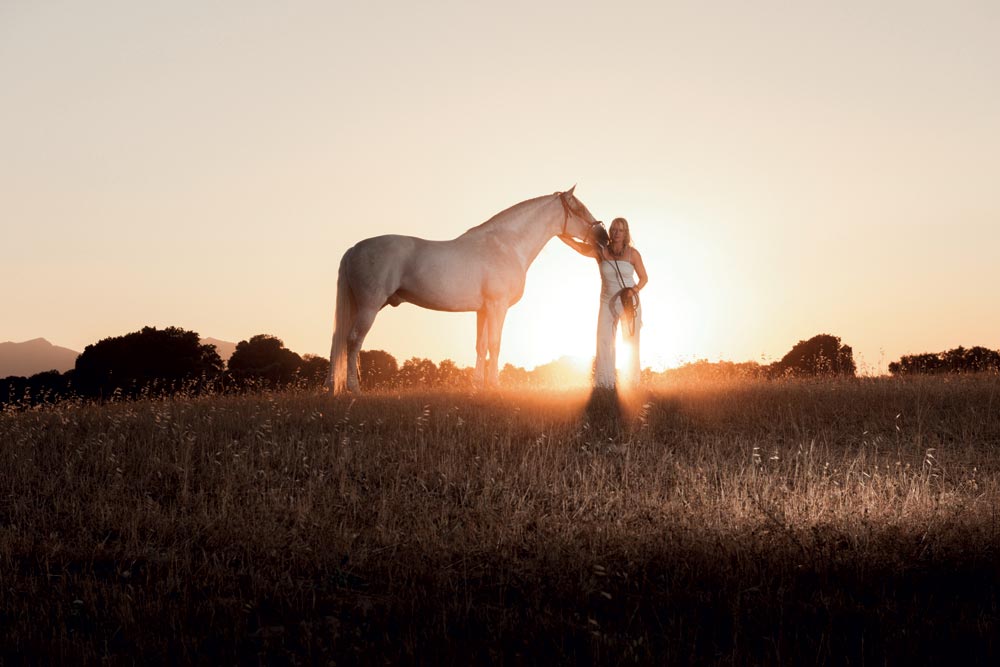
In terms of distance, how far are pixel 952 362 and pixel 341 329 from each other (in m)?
13.7

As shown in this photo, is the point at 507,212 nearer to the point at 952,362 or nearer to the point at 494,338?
the point at 494,338

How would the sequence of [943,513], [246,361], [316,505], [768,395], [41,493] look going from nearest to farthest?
[943,513]
[316,505]
[41,493]
[768,395]
[246,361]

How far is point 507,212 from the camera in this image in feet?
58.0

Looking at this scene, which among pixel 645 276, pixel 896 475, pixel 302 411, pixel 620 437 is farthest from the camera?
pixel 645 276

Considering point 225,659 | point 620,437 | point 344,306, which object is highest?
point 344,306

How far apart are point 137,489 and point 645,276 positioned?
9123mm

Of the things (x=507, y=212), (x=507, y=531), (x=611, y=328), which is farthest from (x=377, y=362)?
(x=507, y=531)

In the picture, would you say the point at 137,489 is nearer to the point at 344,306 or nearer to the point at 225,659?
the point at 225,659

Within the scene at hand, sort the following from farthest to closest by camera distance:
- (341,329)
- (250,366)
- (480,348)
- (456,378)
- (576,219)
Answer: (250,366) → (456,378) → (576,219) → (480,348) → (341,329)

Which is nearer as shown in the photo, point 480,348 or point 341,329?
point 341,329

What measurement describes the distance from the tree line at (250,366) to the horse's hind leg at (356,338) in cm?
279

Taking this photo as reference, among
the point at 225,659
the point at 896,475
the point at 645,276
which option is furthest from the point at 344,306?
the point at 225,659

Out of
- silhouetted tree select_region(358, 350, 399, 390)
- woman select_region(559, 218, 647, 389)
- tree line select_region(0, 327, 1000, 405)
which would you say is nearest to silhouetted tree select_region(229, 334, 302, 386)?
tree line select_region(0, 327, 1000, 405)

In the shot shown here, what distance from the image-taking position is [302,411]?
13.7m
